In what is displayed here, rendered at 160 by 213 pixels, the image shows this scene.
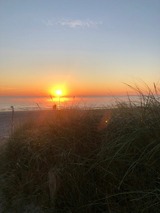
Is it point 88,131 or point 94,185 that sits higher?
point 88,131

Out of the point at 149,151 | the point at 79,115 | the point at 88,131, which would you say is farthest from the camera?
the point at 79,115

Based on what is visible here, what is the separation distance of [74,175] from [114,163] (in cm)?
63

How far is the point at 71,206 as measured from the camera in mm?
5043

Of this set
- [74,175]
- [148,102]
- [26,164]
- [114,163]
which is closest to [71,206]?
[74,175]

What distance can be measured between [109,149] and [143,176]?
63 cm

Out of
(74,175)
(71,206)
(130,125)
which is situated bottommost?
(71,206)

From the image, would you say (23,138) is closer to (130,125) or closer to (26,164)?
(26,164)

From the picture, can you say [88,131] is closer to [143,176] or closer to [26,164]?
[26,164]

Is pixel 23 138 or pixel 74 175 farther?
pixel 23 138

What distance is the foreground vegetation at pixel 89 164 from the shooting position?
4.57 metres

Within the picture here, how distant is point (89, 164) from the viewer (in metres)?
5.21

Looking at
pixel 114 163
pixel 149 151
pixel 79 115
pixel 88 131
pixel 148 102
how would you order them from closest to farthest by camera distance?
pixel 149 151, pixel 114 163, pixel 148 102, pixel 88 131, pixel 79 115

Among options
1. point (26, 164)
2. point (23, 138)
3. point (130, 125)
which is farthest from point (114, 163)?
point (23, 138)

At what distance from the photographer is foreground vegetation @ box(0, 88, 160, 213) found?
457 cm
